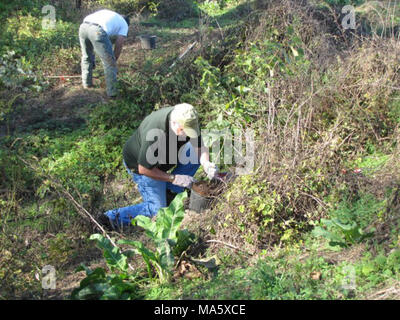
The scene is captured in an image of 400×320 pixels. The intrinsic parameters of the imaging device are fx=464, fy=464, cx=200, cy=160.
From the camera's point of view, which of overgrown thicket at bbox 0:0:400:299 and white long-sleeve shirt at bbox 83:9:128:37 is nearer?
overgrown thicket at bbox 0:0:400:299

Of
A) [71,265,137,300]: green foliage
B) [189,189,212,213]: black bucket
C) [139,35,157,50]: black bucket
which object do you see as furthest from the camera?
[139,35,157,50]: black bucket

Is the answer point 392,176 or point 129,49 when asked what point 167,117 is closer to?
point 392,176

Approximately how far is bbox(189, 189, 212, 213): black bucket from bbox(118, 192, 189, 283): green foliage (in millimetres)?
743

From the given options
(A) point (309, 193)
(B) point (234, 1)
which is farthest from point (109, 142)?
(B) point (234, 1)

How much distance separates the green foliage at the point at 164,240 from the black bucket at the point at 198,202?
2.44 feet

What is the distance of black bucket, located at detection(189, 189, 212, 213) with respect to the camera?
15.3ft

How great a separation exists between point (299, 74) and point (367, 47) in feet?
3.98

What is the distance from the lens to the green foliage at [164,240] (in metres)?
3.61

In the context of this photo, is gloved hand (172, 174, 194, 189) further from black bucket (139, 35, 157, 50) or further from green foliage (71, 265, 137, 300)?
black bucket (139, 35, 157, 50)

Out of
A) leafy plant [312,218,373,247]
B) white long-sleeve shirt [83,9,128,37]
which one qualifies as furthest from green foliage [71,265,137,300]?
white long-sleeve shirt [83,9,128,37]

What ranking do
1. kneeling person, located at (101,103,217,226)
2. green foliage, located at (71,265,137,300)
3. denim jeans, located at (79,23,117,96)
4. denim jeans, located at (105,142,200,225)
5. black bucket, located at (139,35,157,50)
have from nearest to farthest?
green foliage, located at (71,265,137,300)
kneeling person, located at (101,103,217,226)
denim jeans, located at (105,142,200,225)
denim jeans, located at (79,23,117,96)
black bucket, located at (139,35,157,50)

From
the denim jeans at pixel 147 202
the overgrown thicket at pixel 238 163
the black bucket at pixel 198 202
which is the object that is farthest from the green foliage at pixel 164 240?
→ the denim jeans at pixel 147 202

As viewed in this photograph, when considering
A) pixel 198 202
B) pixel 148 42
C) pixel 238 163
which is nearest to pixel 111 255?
pixel 198 202

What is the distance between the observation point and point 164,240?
3.66 metres
